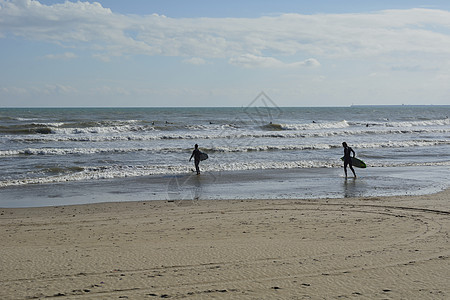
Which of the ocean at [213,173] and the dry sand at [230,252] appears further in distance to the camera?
the ocean at [213,173]

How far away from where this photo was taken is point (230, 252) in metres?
7.19

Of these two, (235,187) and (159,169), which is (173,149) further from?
(235,187)

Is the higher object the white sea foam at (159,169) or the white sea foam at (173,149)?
the white sea foam at (173,149)

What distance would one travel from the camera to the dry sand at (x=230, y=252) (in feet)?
18.4

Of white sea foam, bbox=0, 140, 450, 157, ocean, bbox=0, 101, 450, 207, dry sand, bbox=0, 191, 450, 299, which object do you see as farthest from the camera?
white sea foam, bbox=0, 140, 450, 157

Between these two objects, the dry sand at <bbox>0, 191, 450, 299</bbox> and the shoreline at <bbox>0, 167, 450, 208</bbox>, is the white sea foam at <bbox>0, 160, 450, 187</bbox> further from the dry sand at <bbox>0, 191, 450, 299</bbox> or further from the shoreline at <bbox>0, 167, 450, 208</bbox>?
the dry sand at <bbox>0, 191, 450, 299</bbox>

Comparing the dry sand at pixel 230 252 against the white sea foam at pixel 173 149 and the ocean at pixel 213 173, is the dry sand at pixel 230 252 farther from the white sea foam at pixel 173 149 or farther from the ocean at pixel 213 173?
the white sea foam at pixel 173 149

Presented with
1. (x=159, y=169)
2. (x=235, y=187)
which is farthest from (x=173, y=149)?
(x=235, y=187)

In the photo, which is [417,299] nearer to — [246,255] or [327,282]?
[327,282]

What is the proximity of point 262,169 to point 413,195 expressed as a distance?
316 inches

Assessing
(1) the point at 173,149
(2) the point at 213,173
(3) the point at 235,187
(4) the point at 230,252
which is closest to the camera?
(4) the point at 230,252

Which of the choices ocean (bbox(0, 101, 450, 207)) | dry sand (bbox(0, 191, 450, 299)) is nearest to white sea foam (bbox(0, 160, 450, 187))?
ocean (bbox(0, 101, 450, 207))

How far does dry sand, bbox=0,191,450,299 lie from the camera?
5.60 meters

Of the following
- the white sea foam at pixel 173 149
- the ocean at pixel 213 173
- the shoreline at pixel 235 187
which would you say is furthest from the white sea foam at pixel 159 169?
the white sea foam at pixel 173 149
